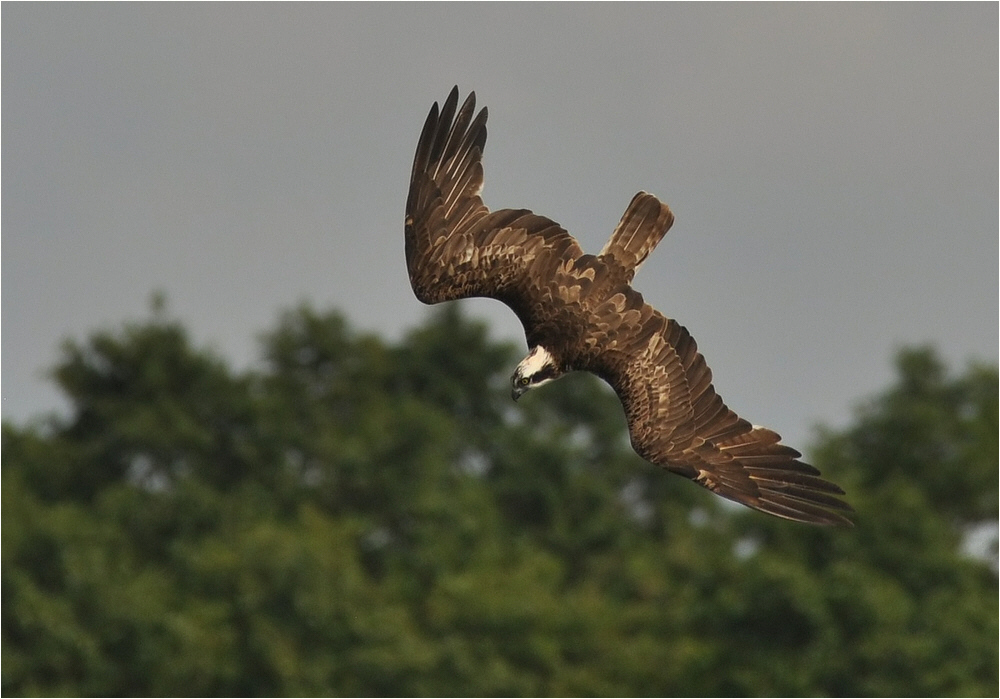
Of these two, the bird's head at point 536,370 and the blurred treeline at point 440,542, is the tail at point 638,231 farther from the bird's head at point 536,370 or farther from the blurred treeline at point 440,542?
the blurred treeline at point 440,542

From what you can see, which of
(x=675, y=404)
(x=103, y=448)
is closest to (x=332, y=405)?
(x=103, y=448)

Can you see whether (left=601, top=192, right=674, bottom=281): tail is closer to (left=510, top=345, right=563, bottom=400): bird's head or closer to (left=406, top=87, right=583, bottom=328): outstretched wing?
(left=406, top=87, right=583, bottom=328): outstretched wing

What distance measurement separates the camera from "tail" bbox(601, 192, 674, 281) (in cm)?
1658

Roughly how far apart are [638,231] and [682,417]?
1371mm

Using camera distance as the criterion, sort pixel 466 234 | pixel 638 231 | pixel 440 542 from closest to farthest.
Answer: pixel 466 234 < pixel 638 231 < pixel 440 542

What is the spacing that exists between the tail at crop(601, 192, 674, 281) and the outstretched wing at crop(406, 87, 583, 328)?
368 millimetres

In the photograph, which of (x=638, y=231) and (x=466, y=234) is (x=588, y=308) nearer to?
(x=638, y=231)

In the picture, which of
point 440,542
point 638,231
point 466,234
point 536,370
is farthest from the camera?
point 440,542

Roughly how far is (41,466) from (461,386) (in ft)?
37.3

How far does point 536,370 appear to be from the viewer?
16281mm

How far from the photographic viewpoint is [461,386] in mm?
62781

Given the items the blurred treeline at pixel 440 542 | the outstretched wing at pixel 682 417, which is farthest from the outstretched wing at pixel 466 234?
the blurred treeline at pixel 440 542

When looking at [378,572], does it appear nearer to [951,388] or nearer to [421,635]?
[421,635]

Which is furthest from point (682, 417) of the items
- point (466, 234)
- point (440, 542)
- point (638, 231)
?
point (440, 542)
